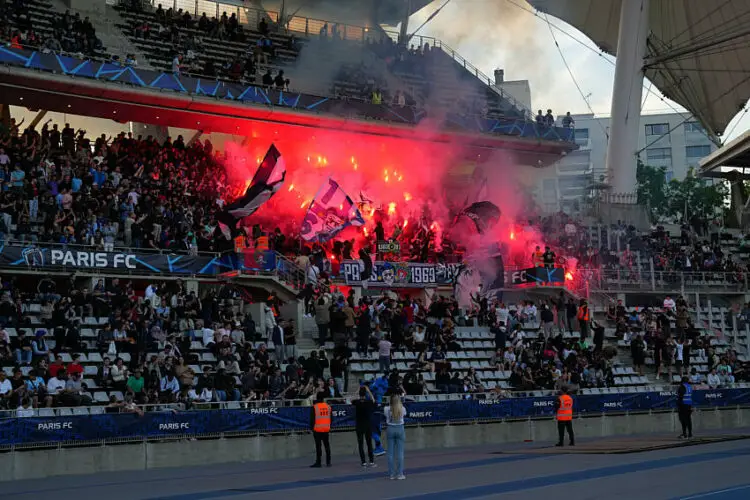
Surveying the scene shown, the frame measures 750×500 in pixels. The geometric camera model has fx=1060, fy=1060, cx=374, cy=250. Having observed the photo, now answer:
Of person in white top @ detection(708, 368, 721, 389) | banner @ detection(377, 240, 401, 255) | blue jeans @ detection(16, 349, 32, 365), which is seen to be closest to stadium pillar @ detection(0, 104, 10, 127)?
banner @ detection(377, 240, 401, 255)

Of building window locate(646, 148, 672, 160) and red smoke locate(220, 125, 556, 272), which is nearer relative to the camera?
red smoke locate(220, 125, 556, 272)

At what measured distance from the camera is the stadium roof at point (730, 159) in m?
50.4

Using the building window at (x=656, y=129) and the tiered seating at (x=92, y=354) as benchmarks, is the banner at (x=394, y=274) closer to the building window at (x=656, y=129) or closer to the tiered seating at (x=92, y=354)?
the tiered seating at (x=92, y=354)

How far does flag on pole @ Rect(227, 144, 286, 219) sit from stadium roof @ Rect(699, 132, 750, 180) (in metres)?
25.8

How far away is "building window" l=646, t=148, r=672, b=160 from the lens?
110 metres

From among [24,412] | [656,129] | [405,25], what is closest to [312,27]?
[405,25]

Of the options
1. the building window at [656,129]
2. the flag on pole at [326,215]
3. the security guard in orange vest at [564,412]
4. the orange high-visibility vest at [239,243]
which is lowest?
the security guard in orange vest at [564,412]

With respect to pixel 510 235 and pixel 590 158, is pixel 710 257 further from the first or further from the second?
pixel 590 158

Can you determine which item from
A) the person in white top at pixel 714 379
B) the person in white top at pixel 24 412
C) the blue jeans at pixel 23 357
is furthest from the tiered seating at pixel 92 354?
the person in white top at pixel 714 379

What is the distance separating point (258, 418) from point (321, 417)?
193 centimetres

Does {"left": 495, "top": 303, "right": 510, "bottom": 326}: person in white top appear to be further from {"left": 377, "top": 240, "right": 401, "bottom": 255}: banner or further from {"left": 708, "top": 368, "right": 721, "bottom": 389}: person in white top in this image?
{"left": 708, "top": 368, "right": 721, "bottom": 389}: person in white top

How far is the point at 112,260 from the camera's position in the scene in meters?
30.0

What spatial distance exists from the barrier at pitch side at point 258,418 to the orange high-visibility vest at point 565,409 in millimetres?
2056

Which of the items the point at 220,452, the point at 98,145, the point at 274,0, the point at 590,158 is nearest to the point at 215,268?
the point at 98,145
